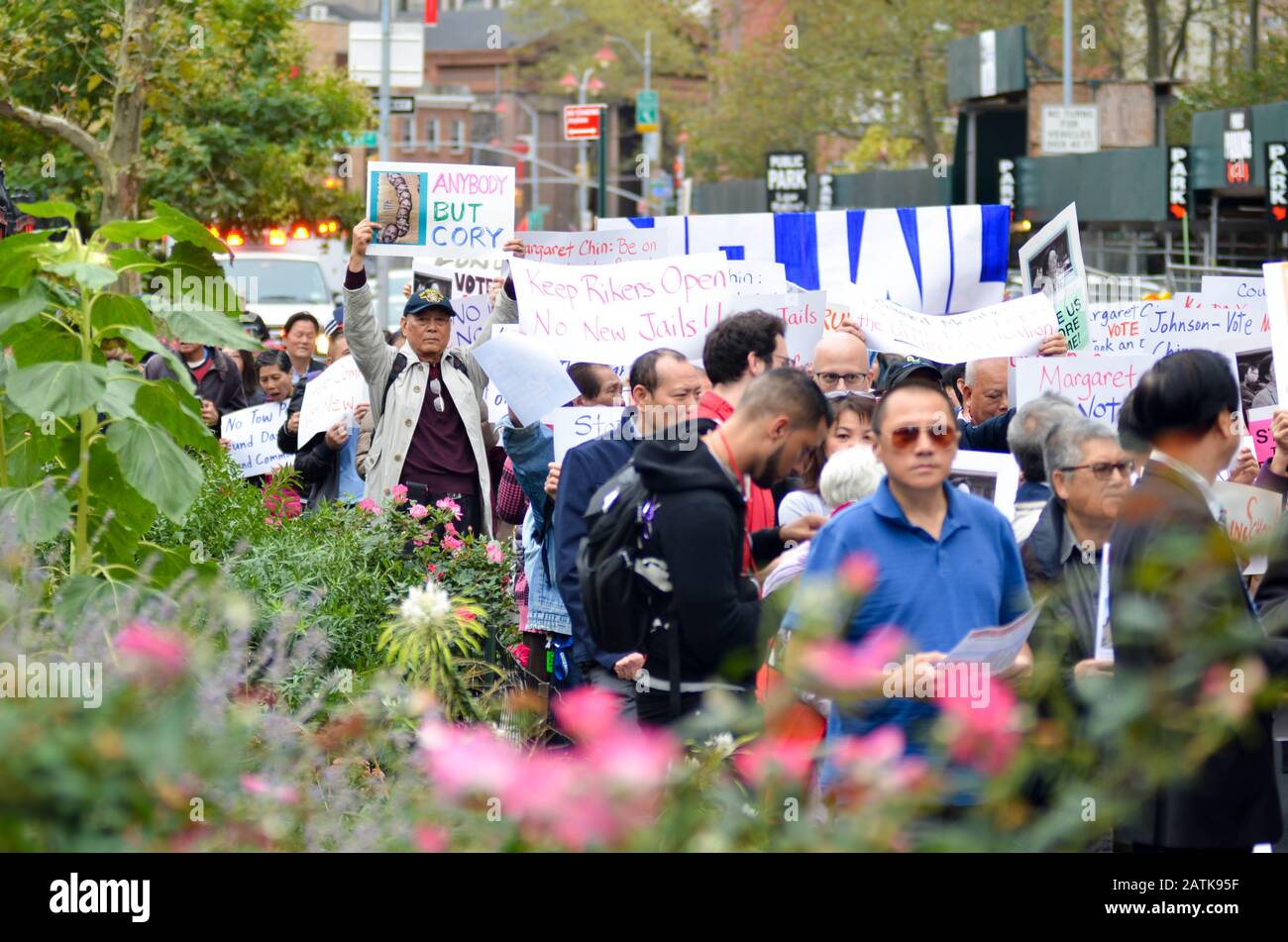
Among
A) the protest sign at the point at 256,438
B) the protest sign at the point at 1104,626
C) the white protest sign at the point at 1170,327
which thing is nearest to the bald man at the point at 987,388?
the white protest sign at the point at 1170,327

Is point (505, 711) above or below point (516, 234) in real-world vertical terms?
below

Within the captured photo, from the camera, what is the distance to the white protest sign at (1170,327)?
8.18 metres

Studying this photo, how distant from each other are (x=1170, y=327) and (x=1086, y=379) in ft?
5.59

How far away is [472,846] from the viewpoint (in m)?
2.22

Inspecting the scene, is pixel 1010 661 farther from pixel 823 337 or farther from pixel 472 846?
pixel 823 337

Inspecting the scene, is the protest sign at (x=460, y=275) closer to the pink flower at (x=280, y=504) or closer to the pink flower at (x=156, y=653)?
the pink flower at (x=280, y=504)

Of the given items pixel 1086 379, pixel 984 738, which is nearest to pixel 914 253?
pixel 1086 379

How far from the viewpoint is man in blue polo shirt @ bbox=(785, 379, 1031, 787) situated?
12.8 ft

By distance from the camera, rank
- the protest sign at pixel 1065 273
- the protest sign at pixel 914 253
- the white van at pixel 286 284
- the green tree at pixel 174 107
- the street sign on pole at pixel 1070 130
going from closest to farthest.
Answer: the protest sign at pixel 1065 273, the protest sign at pixel 914 253, the green tree at pixel 174 107, the white van at pixel 286 284, the street sign on pole at pixel 1070 130

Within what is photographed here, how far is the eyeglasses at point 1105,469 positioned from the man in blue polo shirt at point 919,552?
2.60 feet

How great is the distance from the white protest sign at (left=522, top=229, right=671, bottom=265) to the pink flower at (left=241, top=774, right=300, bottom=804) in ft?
22.5

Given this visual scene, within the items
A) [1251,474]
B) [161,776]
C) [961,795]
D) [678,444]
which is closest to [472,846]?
[161,776]

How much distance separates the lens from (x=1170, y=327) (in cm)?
829

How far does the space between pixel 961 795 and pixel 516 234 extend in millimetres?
6877
